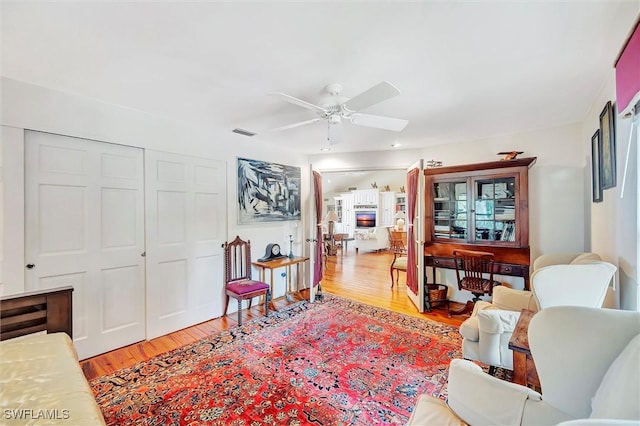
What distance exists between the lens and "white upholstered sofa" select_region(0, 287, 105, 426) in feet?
3.49

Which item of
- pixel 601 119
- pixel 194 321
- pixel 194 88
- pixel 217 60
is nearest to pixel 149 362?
pixel 194 321

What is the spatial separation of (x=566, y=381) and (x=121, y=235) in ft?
11.3

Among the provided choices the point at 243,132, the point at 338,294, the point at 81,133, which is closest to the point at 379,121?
the point at 243,132

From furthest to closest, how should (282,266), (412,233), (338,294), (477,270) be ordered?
(338,294), (412,233), (282,266), (477,270)

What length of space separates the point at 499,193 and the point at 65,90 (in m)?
4.90

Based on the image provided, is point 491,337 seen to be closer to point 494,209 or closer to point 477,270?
point 477,270

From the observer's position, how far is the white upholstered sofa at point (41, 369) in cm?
106

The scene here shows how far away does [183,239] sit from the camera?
321 centimetres

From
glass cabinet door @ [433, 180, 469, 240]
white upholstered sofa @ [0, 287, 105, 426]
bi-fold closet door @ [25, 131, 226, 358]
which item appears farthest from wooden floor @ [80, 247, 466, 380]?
glass cabinet door @ [433, 180, 469, 240]

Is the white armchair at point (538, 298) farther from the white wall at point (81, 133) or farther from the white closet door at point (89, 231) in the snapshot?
the white closet door at point (89, 231)

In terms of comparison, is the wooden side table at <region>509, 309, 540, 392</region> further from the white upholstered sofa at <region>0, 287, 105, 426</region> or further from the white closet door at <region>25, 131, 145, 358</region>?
the white closet door at <region>25, 131, 145, 358</region>

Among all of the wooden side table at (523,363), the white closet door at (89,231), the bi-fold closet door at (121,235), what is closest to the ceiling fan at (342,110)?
the wooden side table at (523,363)

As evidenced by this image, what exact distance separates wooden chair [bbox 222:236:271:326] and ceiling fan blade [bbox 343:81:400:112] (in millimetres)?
2441

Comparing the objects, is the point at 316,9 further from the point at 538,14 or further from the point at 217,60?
the point at 538,14
